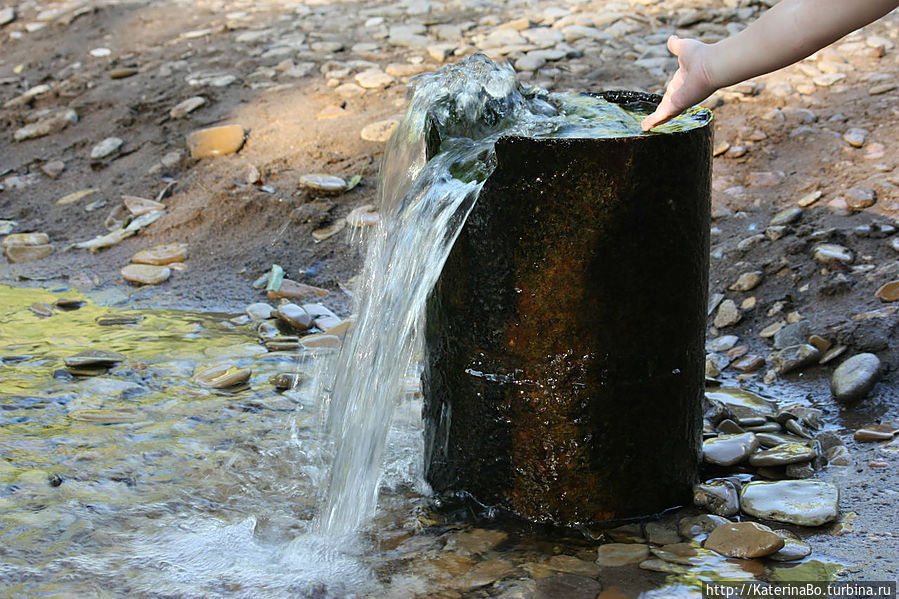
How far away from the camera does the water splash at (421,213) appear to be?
236 centimetres

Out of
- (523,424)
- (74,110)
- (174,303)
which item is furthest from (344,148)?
(523,424)

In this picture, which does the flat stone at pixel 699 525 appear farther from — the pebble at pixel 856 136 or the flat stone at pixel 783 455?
the pebble at pixel 856 136

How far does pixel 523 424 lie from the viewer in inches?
95.0

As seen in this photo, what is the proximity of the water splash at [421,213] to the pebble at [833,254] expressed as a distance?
4.53ft

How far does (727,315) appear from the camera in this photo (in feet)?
12.1

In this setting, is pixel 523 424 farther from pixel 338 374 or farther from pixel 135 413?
pixel 135 413

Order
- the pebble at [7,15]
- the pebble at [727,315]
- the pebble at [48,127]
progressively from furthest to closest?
1. the pebble at [7,15]
2. the pebble at [48,127]
3. the pebble at [727,315]

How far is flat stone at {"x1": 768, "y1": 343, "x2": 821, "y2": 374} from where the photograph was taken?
10.7ft

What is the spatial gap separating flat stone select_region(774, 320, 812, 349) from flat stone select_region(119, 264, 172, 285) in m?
2.81

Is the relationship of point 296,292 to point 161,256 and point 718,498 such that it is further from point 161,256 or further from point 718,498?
point 718,498

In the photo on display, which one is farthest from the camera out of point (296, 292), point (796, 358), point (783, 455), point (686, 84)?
point (296, 292)

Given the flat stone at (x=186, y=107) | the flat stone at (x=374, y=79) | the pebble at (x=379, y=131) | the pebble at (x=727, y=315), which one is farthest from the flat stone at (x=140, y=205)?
the pebble at (x=727, y=315)

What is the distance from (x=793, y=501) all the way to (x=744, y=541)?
10.3 inches

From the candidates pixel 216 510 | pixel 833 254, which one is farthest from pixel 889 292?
pixel 216 510
